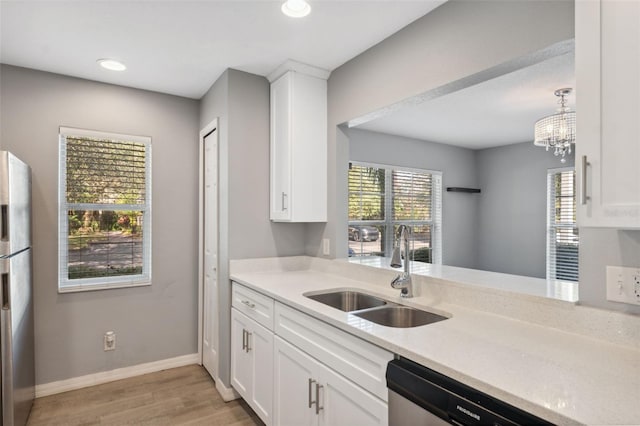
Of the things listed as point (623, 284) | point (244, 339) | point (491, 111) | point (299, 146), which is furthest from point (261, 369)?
point (491, 111)

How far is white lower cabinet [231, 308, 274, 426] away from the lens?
212 centimetres

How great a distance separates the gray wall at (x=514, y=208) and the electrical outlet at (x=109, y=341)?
17.0 ft

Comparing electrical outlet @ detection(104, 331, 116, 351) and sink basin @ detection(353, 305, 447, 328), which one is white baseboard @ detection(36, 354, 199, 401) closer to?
electrical outlet @ detection(104, 331, 116, 351)

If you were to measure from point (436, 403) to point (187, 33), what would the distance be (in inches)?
89.0

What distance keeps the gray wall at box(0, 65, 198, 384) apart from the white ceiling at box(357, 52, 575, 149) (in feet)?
6.80

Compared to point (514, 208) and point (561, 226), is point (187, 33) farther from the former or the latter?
point (561, 226)

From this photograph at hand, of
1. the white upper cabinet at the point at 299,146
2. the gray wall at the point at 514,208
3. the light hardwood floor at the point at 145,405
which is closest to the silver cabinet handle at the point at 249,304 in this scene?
A: the white upper cabinet at the point at 299,146

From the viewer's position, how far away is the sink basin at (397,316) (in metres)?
1.79

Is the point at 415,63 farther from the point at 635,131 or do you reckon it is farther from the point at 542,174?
the point at 542,174

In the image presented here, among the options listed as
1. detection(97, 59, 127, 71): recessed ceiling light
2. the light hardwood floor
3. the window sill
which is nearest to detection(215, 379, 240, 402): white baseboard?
the light hardwood floor

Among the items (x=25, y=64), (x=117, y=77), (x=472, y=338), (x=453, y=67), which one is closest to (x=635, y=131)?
(x=472, y=338)

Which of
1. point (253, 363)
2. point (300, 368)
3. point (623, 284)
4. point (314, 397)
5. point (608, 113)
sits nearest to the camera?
point (608, 113)

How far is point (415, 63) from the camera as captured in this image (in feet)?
6.59

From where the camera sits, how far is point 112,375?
293 cm
